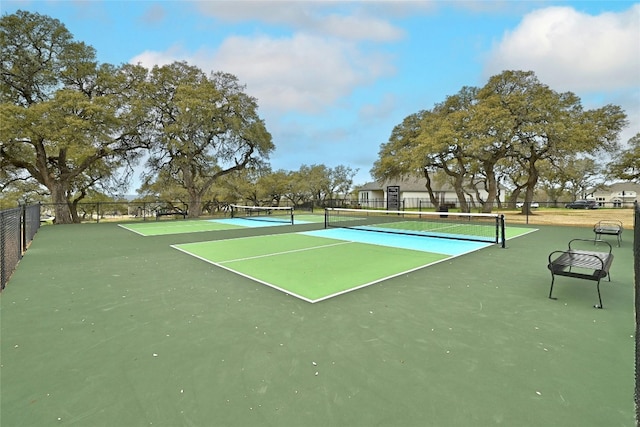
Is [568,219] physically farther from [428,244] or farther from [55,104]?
[55,104]

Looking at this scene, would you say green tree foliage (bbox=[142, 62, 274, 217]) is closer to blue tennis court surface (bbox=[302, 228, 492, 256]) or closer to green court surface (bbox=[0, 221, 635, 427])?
blue tennis court surface (bbox=[302, 228, 492, 256])

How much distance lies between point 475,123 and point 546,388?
20244mm

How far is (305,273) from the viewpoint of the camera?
632 centimetres

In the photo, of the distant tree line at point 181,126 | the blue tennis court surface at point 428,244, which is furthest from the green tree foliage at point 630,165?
the blue tennis court surface at point 428,244

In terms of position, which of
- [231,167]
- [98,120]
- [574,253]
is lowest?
[574,253]

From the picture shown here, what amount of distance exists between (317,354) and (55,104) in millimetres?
23805

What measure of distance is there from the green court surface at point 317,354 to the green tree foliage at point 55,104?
18.0 m

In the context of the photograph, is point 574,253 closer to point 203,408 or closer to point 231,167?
point 203,408

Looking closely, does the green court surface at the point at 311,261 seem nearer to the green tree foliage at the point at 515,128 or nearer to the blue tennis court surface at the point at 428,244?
the blue tennis court surface at the point at 428,244

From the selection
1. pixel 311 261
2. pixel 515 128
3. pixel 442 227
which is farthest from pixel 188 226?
pixel 515 128

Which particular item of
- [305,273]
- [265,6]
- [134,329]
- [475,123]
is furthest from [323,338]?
[475,123]

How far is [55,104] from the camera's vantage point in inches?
751

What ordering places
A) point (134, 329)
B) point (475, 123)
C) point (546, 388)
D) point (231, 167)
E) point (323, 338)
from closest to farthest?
point (546, 388) → point (323, 338) → point (134, 329) → point (475, 123) → point (231, 167)

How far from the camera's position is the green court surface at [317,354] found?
2.21 meters
